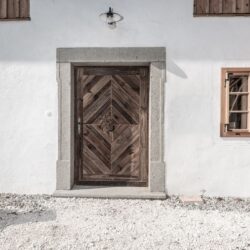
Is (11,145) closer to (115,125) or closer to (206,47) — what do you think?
(115,125)

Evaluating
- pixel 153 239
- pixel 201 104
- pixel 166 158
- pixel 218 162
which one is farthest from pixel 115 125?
pixel 153 239

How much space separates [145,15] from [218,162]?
109 inches

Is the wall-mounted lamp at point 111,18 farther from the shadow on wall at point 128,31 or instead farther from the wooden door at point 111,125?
the wooden door at point 111,125

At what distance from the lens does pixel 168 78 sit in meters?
5.27

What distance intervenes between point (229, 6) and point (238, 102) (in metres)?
1.61

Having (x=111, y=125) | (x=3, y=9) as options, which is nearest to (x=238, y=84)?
(x=111, y=125)

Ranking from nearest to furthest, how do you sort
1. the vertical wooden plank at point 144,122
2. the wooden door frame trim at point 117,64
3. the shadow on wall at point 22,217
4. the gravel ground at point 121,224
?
1. the gravel ground at point 121,224
2. the shadow on wall at point 22,217
3. the wooden door frame trim at point 117,64
4. the vertical wooden plank at point 144,122

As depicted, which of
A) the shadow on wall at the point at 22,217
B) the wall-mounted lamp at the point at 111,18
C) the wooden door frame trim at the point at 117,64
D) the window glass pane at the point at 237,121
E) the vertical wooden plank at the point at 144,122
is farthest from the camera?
the vertical wooden plank at the point at 144,122

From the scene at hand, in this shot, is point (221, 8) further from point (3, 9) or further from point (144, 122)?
point (3, 9)

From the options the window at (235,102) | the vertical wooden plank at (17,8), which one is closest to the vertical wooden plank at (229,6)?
the window at (235,102)

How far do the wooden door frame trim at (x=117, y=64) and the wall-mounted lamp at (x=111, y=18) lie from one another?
41 cm

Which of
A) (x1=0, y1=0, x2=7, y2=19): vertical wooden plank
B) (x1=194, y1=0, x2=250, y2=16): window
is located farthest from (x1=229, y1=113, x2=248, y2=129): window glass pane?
(x1=0, y1=0, x2=7, y2=19): vertical wooden plank

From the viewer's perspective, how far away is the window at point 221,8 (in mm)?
5203

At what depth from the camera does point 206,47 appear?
5.23 meters
